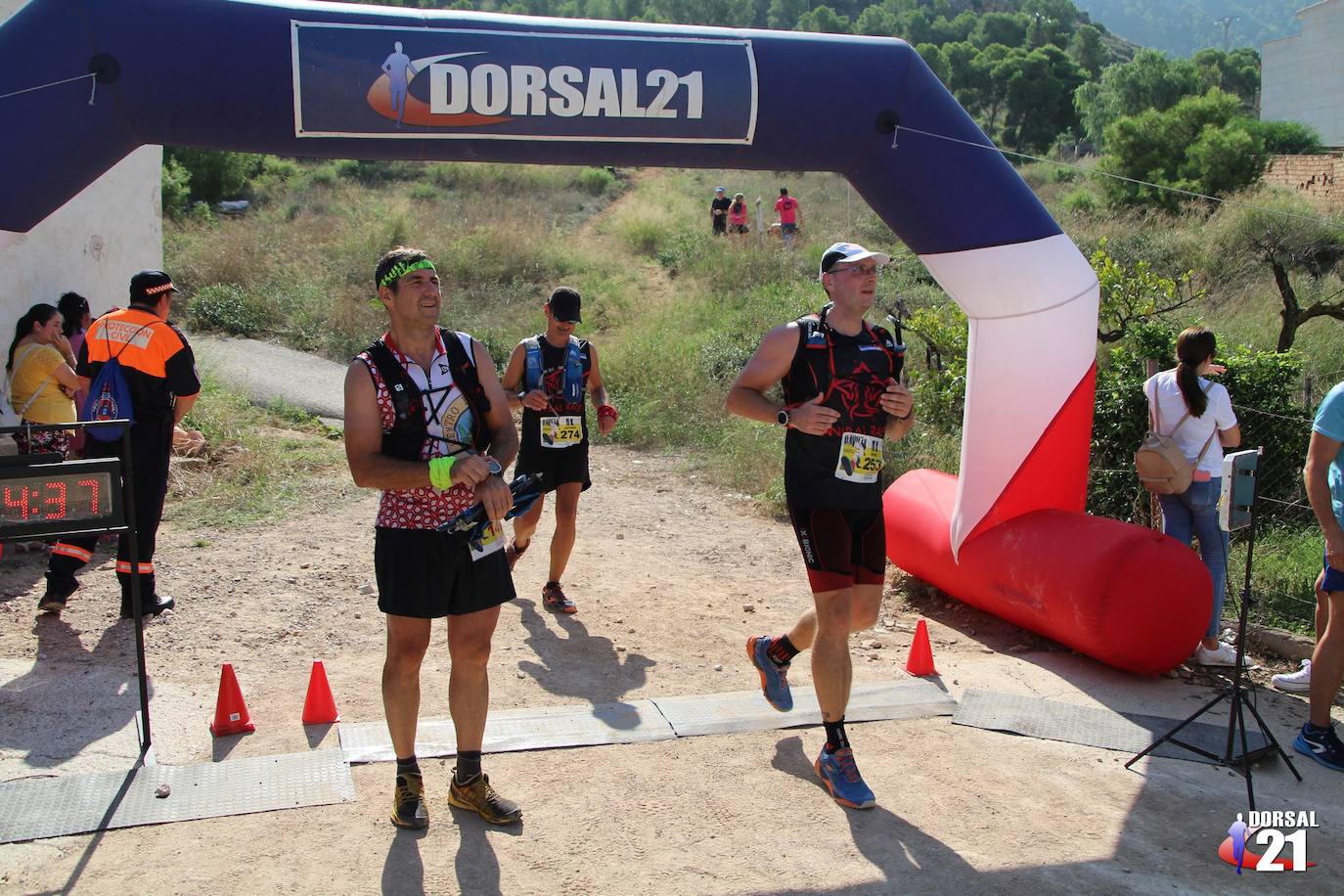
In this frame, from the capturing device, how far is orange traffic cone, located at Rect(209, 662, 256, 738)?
5172 millimetres

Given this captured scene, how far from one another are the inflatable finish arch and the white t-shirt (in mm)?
481

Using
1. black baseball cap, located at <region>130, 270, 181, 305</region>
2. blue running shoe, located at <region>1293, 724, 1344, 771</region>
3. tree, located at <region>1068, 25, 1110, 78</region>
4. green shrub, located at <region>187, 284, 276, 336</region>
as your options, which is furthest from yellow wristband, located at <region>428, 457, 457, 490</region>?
tree, located at <region>1068, 25, 1110, 78</region>

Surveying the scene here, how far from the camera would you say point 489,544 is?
13.6ft

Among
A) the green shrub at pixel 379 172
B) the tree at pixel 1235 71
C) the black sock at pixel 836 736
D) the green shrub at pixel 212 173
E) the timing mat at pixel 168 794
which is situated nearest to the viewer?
the timing mat at pixel 168 794

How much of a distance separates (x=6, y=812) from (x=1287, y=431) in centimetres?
839

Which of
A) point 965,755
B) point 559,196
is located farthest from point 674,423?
point 559,196

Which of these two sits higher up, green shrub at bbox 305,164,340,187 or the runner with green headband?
green shrub at bbox 305,164,340,187

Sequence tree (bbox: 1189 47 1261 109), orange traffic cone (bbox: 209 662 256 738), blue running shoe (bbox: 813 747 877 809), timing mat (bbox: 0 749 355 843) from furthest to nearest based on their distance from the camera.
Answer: tree (bbox: 1189 47 1261 109) < orange traffic cone (bbox: 209 662 256 738) < blue running shoe (bbox: 813 747 877 809) < timing mat (bbox: 0 749 355 843)

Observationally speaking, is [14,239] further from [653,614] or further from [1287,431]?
[1287,431]

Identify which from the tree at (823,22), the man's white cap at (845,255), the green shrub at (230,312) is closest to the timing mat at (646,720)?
the man's white cap at (845,255)

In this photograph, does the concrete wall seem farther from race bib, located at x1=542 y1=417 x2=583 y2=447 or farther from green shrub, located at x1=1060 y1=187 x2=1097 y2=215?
green shrub, located at x1=1060 y1=187 x2=1097 y2=215

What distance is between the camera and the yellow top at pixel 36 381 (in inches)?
297

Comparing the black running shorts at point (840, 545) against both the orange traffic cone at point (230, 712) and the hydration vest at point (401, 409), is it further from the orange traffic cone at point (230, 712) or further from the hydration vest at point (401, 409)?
the orange traffic cone at point (230, 712)

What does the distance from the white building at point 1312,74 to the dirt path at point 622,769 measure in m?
42.8
